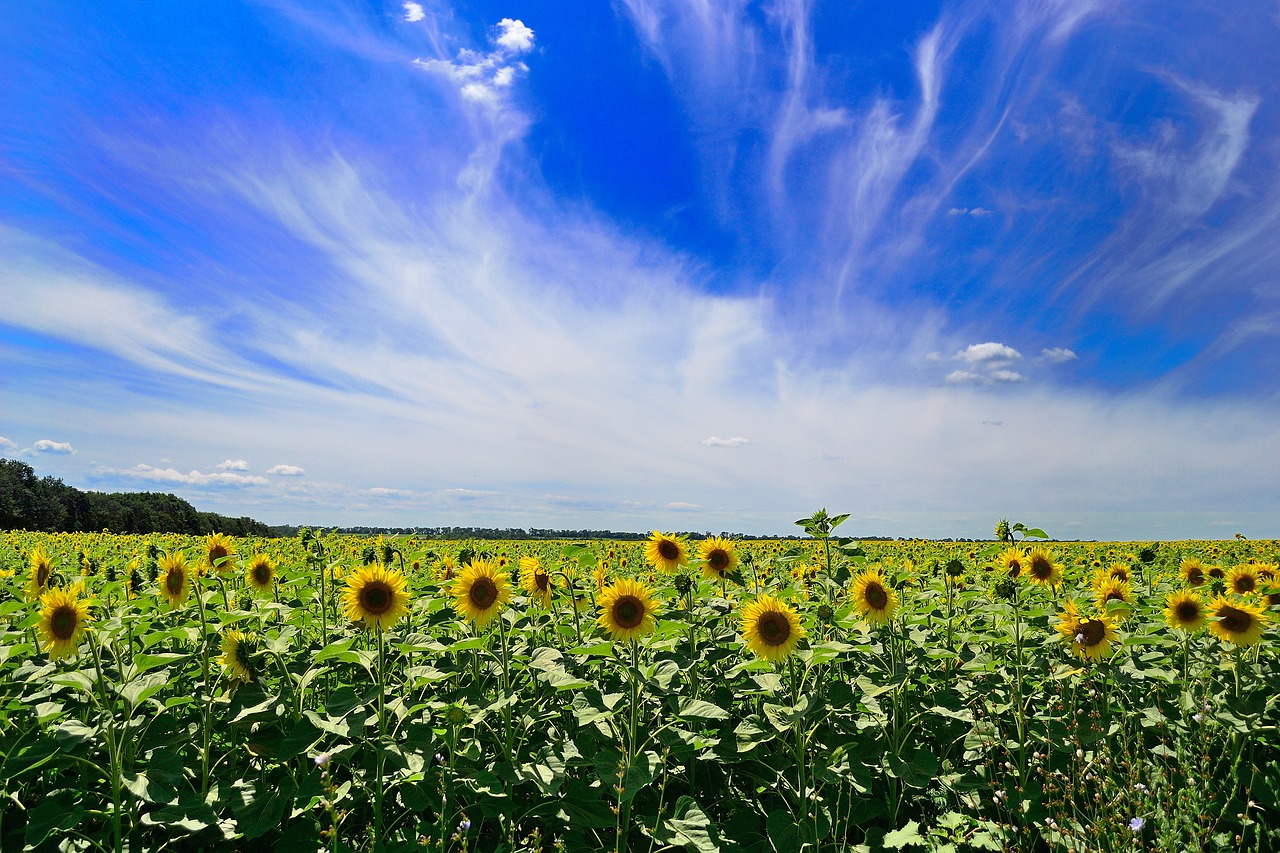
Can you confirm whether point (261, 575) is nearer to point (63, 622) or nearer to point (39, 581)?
point (63, 622)

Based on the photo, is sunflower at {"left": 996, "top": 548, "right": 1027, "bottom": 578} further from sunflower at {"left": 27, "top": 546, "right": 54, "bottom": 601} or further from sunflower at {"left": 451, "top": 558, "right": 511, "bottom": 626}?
sunflower at {"left": 27, "top": 546, "right": 54, "bottom": 601}

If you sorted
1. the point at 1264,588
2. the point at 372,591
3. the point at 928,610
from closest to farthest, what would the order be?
the point at 372,591 < the point at 928,610 < the point at 1264,588

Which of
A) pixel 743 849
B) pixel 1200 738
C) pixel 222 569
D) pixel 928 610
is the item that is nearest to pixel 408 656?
pixel 222 569

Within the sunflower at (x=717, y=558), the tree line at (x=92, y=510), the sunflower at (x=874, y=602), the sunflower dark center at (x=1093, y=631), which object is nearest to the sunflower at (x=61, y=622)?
the sunflower at (x=717, y=558)

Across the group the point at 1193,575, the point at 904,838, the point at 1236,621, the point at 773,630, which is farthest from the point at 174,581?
the point at 1193,575

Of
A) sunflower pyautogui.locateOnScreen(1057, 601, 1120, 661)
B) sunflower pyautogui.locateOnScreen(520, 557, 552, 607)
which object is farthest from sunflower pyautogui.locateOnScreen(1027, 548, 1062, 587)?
sunflower pyautogui.locateOnScreen(520, 557, 552, 607)

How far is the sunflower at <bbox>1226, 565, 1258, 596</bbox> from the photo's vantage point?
804 centimetres

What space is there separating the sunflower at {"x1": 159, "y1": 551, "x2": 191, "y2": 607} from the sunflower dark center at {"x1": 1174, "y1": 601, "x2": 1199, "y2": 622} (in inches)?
323

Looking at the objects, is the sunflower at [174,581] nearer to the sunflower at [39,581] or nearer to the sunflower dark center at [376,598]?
the sunflower at [39,581]

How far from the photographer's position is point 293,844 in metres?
3.91

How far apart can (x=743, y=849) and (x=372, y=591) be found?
9.30ft

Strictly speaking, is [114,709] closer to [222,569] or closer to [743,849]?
[222,569]

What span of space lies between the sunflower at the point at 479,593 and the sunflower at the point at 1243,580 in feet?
27.3

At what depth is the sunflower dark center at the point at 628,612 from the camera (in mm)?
4770
